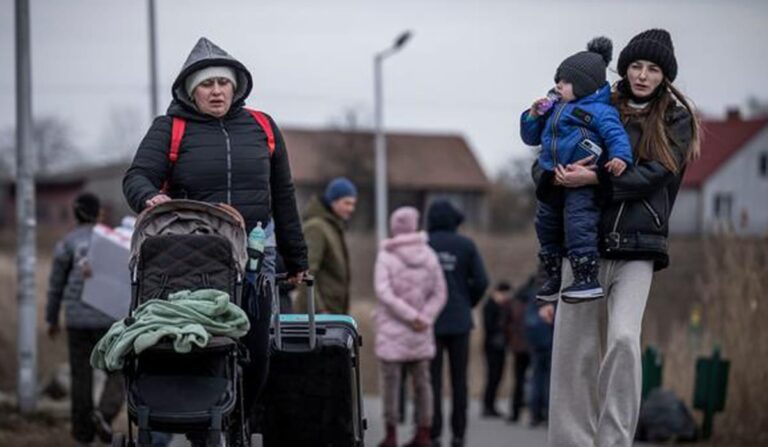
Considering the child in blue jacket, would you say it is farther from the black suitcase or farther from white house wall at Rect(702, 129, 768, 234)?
white house wall at Rect(702, 129, 768, 234)

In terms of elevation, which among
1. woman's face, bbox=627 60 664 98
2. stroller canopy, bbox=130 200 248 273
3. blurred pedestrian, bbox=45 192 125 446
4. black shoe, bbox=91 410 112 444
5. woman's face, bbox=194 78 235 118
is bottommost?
black shoe, bbox=91 410 112 444

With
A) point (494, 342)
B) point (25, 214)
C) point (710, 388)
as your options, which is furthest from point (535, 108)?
point (494, 342)

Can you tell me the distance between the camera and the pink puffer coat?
38.0 ft

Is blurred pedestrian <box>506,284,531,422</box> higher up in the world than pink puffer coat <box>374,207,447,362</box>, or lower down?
lower down

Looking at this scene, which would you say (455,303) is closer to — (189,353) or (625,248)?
(625,248)

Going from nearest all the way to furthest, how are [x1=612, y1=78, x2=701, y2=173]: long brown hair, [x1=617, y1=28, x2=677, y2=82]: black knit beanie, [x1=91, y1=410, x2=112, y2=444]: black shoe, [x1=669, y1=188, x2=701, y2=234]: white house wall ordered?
[x1=612, y1=78, x2=701, y2=173]: long brown hair → [x1=617, y1=28, x2=677, y2=82]: black knit beanie → [x1=91, y1=410, x2=112, y2=444]: black shoe → [x1=669, y1=188, x2=701, y2=234]: white house wall

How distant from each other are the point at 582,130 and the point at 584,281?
2.35 ft

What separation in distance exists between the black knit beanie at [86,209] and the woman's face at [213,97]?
4.66 metres

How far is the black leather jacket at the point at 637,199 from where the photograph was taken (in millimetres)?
6547

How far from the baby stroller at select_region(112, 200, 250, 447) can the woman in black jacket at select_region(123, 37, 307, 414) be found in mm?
331

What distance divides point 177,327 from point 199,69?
1623 mm

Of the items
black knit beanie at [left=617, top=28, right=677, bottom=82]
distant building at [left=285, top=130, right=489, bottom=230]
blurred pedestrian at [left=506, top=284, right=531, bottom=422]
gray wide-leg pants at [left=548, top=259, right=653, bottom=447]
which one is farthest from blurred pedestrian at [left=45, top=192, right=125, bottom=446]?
distant building at [left=285, top=130, right=489, bottom=230]

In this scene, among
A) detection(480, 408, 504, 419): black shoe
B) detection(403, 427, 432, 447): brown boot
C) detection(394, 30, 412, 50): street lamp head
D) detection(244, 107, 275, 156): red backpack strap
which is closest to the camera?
detection(244, 107, 275, 156): red backpack strap

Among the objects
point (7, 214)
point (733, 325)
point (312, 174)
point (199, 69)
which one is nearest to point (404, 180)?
point (312, 174)
